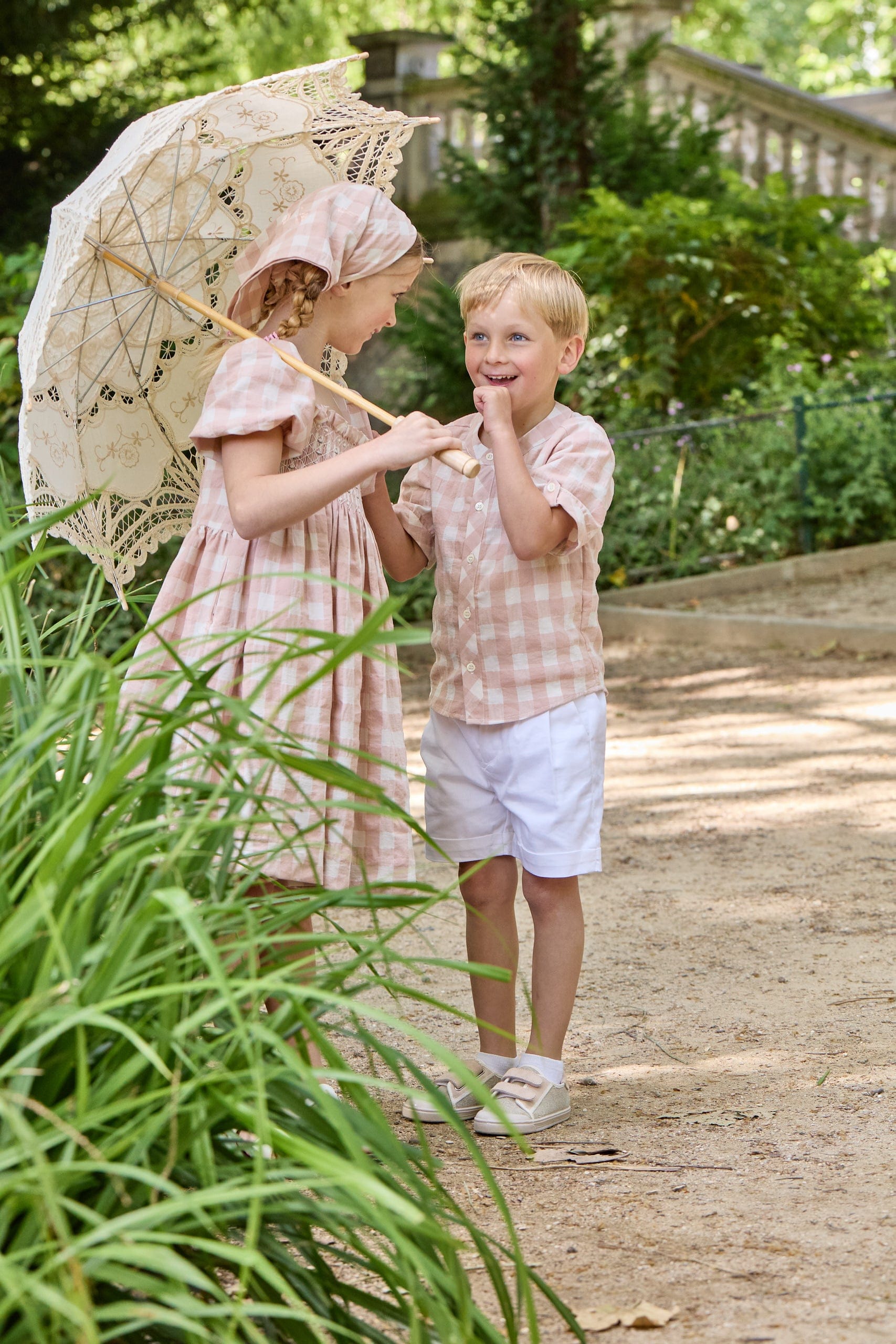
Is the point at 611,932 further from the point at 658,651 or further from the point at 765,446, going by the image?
the point at 765,446

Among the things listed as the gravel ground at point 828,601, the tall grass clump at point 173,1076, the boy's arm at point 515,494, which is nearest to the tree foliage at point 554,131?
the gravel ground at point 828,601

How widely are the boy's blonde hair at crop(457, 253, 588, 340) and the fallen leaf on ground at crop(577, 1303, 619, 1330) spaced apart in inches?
65.2

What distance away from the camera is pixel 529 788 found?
273 centimetres

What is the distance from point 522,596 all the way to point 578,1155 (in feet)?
3.28

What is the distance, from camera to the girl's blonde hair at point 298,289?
8.58 ft

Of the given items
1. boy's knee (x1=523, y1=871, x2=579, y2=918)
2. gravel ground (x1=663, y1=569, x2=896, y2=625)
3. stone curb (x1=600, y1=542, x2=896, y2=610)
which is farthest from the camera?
stone curb (x1=600, y1=542, x2=896, y2=610)

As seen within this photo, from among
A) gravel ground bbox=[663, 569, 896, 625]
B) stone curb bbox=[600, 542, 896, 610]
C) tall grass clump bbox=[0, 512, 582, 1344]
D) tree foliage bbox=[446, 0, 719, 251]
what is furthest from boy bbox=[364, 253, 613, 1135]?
tree foliage bbox=[446, 0, 719, 251]

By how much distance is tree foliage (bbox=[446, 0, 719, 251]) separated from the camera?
34.3 ft

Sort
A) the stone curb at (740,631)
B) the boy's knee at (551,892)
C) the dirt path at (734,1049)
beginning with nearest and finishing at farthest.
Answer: the dirt path at (734,1049), the boy's knee at (551,892), the stone curb at (740,631)

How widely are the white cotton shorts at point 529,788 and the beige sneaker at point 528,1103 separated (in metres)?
0.37

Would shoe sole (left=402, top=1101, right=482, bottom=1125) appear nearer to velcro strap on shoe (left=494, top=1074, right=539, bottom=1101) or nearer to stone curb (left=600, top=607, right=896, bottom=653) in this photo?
velcro strap on shoe (left=494, top=1074, right=539, bottom=1101)

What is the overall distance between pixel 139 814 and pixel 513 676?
1.08m

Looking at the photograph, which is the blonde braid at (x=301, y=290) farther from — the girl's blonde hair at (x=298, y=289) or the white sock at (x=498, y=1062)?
the white sock at (x=498, y=1062)

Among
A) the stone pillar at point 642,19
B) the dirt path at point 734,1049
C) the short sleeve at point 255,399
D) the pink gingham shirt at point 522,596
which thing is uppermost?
the stone pillar at point 642,19
